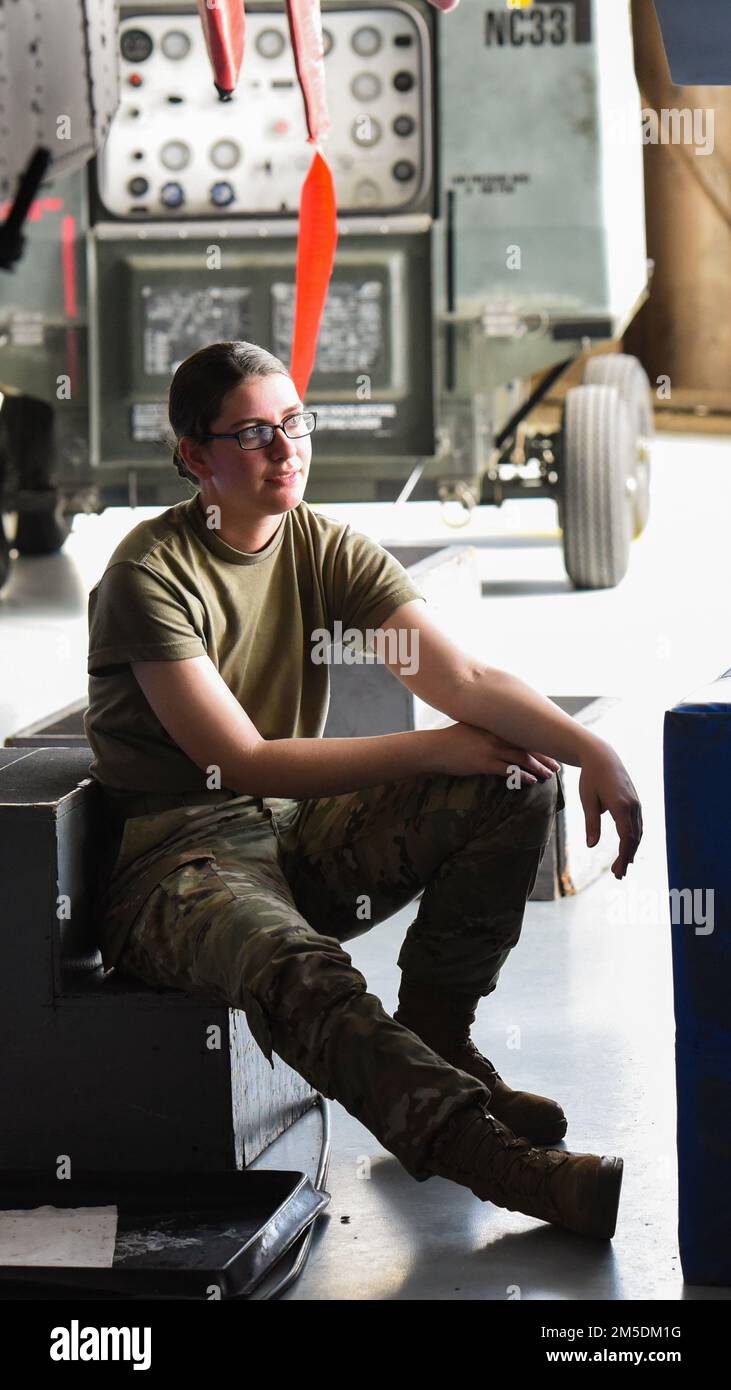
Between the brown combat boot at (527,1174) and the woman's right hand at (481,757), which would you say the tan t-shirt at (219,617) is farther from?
the brown combat boot at (527,1174)

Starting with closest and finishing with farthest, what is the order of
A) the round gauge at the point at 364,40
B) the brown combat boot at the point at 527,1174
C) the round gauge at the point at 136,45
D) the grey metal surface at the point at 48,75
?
the brown combat boot at the point at 527,1174 < the grey metal surface at the point at 48,75 < the round gauge at the point at 364,40 < the round gauge at the point at 136,45

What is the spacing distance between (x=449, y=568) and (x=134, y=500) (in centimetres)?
349

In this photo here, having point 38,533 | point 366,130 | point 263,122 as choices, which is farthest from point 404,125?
point 38,533

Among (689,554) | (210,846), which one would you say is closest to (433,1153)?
(210,846)

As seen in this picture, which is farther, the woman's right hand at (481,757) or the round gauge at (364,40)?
the round gauge at (364,40)

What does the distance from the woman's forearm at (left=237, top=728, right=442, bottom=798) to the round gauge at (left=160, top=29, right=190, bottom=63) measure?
5715 mm

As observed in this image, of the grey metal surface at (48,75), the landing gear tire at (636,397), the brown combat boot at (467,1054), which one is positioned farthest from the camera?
the landing gear tire at (636,397)

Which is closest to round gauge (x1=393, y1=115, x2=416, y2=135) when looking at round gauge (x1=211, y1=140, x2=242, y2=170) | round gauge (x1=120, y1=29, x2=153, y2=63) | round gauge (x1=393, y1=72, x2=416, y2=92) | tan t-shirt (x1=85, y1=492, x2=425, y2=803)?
round gauge (x1=393, y1=72, x2=416, y2=92)

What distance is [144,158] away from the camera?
25.3ft

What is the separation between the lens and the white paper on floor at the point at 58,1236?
91.9 inches

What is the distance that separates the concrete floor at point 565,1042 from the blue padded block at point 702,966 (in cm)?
10

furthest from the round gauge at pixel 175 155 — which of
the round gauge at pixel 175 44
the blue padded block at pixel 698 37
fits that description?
the blue padded block at pixel 698 37
